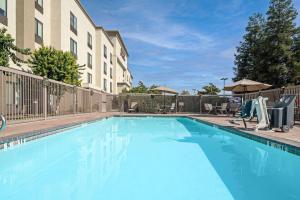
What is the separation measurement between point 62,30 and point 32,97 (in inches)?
465

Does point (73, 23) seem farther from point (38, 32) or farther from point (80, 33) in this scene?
point (38, 32)

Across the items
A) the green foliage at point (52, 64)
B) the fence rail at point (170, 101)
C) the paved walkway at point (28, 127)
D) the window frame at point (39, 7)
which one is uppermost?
the window frame at point (39, 7)

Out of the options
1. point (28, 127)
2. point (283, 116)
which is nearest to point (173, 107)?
point (283, 116)

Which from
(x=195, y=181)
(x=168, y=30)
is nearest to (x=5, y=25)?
(x=168, y=30)

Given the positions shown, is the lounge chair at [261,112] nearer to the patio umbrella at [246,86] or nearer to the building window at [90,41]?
the patio umbrella at [246,86]

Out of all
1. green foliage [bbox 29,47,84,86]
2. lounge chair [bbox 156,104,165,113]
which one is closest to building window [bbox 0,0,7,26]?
green foliage [bbox 29,47,84,86]

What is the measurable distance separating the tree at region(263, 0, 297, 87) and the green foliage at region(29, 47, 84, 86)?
867 inches

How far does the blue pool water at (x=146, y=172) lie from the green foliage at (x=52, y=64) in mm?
9135

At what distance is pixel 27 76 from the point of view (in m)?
10.1

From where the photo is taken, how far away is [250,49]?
35438 mm

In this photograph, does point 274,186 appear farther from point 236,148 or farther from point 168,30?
point 168,30

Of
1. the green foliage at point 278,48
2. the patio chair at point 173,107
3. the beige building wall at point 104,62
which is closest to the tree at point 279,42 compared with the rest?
the green foliage at point 278,48

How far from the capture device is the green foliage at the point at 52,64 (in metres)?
15.6

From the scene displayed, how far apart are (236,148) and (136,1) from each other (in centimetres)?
1167
